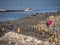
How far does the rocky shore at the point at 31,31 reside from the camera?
3496mm

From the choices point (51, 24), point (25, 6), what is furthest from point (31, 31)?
point (25, 6)

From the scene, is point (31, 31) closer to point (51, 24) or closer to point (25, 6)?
point (51, 24)

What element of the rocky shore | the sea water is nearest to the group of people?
the rocky shore

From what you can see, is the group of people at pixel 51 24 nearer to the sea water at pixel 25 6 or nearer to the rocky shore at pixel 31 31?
the rocky shore at pixel 31 31

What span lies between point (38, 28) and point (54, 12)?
1.94 ft

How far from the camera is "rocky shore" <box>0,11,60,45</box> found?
3496 mm

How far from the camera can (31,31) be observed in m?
3.70

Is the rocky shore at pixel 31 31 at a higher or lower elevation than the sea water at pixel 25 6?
lower

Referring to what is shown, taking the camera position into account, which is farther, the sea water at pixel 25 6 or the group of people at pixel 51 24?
the sea water at pixel 25 6

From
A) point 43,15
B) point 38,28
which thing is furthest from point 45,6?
point 38,28

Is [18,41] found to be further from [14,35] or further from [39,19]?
[39,19]

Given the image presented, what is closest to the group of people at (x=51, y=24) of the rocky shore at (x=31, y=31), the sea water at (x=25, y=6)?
the rocky shore at (x=31, y=31)

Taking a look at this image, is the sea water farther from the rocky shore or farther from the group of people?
the group of people

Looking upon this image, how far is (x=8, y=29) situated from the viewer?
3725mm
